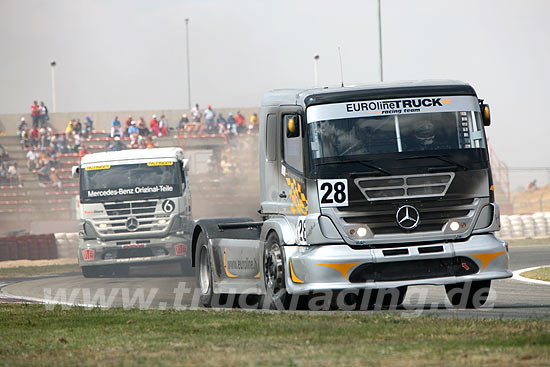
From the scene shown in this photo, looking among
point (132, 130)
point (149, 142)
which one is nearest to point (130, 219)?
point (149, 142)

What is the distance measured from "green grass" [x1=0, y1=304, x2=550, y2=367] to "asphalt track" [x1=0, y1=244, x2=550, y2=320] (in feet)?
4.99

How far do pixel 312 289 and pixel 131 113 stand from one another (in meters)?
44.4

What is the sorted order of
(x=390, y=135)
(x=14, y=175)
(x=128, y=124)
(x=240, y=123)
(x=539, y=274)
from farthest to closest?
(x=128, y=124) < (x=240, y=123) < (x=14, y=175) < (x=539, y=274) < (x=390, y=135)

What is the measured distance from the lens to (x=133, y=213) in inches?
881

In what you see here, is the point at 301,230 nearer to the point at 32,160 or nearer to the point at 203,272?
the point at 203,272

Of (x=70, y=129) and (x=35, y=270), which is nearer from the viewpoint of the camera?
(x=35, y=270)

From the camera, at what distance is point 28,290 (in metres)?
19.3

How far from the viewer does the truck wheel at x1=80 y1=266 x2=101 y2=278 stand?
22.6 meters

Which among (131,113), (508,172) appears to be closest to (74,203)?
(131,113)

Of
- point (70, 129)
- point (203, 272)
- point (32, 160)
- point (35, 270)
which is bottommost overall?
point (35, 270)

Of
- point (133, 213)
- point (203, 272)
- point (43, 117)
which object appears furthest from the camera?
point (43, 117)

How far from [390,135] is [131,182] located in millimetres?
12258

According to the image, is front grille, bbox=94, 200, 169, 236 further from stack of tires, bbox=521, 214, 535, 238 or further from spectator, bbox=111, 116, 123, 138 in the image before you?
spectator, bbox=111, 116, 123, 138

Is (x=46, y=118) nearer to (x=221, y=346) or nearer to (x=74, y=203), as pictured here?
(x=74, y=203)
